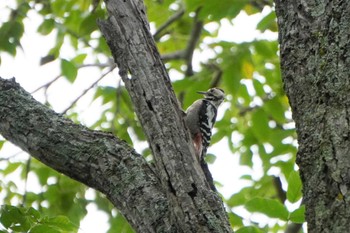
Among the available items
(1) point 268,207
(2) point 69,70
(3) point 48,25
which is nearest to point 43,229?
(1) point 268,207

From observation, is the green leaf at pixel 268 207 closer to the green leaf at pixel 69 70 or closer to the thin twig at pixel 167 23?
the green leaf at pixel 69 70

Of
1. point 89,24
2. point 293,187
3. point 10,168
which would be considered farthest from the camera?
point 10,168

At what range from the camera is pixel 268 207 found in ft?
11.6

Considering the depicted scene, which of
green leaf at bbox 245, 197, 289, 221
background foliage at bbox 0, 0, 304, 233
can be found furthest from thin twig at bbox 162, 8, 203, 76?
green leaf at bbox 245, 197, 289, 221

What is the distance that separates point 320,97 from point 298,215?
978 millimetres

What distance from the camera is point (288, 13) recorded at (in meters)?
2.90

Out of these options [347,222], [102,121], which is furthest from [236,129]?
[347,222]

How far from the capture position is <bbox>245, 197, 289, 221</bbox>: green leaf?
3506 mm

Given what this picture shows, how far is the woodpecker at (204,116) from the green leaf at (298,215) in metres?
2.97

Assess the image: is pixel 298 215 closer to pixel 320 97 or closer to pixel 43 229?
pixel 320 97

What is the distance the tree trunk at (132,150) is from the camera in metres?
2.71

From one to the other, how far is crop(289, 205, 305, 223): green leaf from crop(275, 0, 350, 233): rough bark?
32.9 inches

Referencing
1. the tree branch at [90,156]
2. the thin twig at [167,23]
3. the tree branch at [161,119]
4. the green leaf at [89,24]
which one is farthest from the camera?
the thin twig at [167,23]

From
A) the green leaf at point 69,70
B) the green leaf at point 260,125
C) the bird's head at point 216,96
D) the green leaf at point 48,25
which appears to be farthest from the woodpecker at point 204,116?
the green leaf at point 48,25
